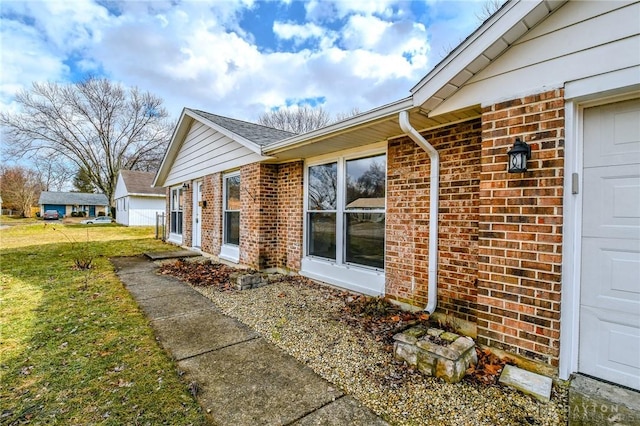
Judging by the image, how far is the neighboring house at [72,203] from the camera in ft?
152

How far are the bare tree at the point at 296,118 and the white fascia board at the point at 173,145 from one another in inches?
656

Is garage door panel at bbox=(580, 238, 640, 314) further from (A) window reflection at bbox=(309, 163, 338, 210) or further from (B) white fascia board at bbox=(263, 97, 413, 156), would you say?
(A) window reflection at bbox=(309, 163, 338, 210)

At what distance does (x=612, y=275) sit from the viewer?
2.35 m

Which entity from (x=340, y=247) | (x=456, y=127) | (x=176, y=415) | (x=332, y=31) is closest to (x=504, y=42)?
(x=456, y=127)

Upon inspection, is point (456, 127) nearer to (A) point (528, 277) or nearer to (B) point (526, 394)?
(A) point (528, 277)

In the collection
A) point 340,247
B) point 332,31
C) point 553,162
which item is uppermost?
point 332,31

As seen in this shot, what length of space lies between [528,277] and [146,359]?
367 cm

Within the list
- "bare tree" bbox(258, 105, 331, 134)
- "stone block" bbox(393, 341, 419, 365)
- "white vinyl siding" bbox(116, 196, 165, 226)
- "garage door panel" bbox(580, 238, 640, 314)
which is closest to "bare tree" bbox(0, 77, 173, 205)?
"white vinyl siding" bbox(116, 196, 165, 226)

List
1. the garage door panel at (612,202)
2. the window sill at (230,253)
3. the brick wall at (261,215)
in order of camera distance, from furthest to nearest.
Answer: the window sill at (230,253) → the brick wall at (261,215) → the garage door panel at (612,202)

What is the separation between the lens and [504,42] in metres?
2.67

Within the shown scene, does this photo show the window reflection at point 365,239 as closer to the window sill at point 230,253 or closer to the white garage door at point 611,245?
the white garage door at point 611,245

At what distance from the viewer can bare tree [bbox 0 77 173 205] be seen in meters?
26.2

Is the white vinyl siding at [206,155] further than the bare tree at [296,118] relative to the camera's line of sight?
No

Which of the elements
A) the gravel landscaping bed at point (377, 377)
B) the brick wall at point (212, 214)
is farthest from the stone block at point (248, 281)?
the brick wall at point (212, 214)
